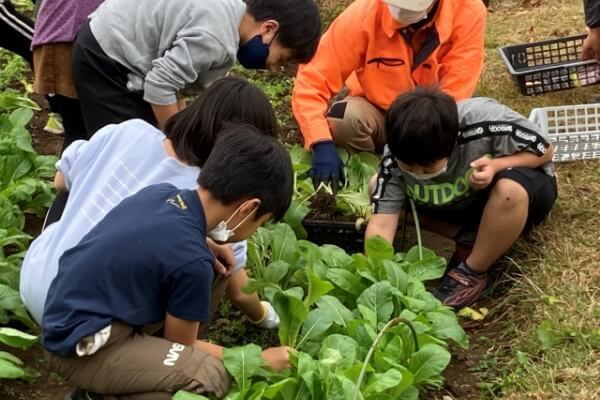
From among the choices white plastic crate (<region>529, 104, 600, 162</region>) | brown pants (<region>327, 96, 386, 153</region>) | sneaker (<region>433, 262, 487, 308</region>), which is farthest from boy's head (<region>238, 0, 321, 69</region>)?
white plastic crate (<region>529, 104, 600, 162</region>)

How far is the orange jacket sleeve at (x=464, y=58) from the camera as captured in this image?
382cm

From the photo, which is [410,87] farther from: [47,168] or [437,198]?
[47,168]

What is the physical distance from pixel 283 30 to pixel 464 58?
42.2 inches

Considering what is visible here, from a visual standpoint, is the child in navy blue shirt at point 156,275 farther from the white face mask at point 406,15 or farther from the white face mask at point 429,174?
the white face mask at point 406,15

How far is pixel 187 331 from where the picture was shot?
2.33m

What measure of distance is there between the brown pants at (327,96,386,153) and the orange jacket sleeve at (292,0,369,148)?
13cm

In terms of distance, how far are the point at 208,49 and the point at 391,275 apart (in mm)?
1030

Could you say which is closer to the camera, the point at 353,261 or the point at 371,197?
the point at 353,261

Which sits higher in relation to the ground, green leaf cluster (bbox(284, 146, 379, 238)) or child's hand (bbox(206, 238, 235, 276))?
child's hand (bbox(206, 238, 235, 276))

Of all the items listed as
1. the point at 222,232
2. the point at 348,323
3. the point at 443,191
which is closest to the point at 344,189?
the point at 443,191

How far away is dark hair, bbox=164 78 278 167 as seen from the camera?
2559 millimetres

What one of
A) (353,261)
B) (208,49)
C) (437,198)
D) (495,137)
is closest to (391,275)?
(353,261)

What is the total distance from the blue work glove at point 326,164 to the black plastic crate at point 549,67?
5.34 feet

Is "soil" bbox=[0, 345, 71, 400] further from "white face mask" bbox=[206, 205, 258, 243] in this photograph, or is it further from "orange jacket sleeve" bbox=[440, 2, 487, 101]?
"orange jacket sleeve" bbox=[440, 2, 487, 101]
